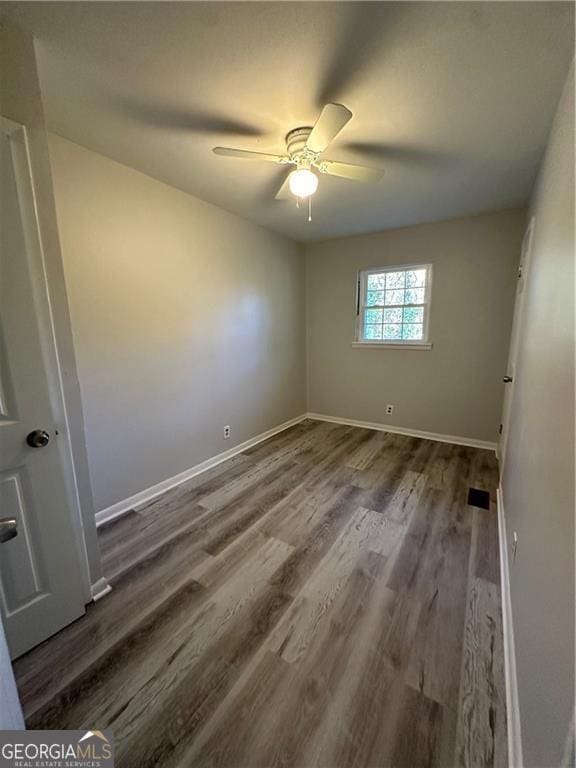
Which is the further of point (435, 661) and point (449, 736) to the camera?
point (435, 661)

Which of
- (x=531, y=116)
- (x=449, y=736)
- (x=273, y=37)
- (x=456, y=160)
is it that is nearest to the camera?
(x=449, y=736)

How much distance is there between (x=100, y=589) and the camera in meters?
1.61

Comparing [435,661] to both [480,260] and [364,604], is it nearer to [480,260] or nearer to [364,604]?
[364,604]

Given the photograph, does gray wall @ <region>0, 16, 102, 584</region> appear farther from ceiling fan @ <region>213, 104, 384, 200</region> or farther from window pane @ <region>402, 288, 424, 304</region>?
window pane @ <region>402, 288, 424, 304</region>

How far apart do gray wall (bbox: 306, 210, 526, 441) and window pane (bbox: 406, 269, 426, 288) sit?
5.4 inches

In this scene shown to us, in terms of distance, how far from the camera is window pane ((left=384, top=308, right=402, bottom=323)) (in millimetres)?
3740

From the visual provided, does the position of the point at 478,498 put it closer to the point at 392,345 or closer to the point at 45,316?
the point at 392,345

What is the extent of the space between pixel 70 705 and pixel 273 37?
8.75 ft

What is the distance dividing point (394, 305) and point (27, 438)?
3678 mm

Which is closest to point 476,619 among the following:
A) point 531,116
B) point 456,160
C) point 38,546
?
Answer: point 38,546

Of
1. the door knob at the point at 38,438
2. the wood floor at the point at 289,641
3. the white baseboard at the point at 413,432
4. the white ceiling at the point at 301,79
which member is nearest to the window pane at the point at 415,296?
the white ceiling at the point at 301,79

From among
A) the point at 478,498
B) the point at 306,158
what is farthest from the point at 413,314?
the point at 306,158

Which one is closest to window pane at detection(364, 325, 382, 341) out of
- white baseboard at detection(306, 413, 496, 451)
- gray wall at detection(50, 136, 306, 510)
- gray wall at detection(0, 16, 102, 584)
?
white baseboard at detection(306, 413, 496, 451)

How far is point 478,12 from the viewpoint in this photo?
1.09 metres
